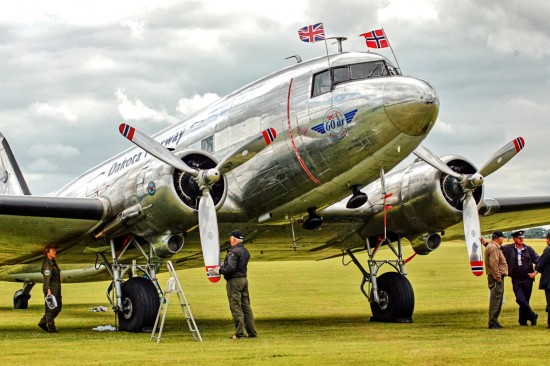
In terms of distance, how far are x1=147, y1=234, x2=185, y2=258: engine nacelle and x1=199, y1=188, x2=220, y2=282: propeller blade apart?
888 mm

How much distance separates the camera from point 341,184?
15211 mm

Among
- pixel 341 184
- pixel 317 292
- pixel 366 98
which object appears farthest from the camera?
pixel 317 292

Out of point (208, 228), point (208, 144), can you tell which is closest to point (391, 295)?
point (208, 144)

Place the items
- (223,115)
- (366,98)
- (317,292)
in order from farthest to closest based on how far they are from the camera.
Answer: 1. (317,292)
2. (223,115)
3. (366,98)

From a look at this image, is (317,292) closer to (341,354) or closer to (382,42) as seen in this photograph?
(382,42)

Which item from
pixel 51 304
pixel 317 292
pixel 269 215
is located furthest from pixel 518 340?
pixel 317 292

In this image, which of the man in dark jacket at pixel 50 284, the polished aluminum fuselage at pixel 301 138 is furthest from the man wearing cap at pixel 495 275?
the man in dark jacket at pixel 50 284

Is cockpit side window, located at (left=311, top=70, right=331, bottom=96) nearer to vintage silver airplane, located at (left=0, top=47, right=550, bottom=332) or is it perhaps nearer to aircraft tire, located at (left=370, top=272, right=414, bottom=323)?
vintage silver airplane, located at (left=0, top=47, right=550, bottom=332)

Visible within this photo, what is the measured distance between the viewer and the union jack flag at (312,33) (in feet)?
50.4

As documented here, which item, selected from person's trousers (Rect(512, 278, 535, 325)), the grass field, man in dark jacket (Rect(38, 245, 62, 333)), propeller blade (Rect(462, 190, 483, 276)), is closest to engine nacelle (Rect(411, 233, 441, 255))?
the grass field

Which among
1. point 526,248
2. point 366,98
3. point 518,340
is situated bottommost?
point 518,340

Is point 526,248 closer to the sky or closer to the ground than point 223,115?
closer to the ground

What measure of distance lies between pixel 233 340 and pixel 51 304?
4.31 meters

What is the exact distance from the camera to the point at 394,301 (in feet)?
58.4
